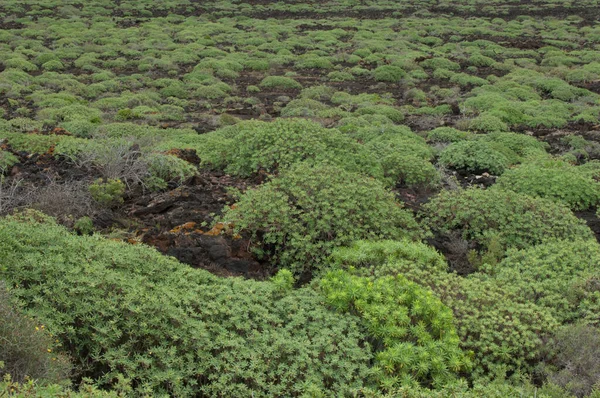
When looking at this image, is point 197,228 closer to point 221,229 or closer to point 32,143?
point 221,229

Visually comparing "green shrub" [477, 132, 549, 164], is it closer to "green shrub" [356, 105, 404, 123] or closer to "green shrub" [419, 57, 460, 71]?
"green shrub" [356, 105, 404, 123]

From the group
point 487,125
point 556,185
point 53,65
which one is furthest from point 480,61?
point 556,185

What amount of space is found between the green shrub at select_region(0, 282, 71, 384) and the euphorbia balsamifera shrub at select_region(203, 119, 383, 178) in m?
6.07

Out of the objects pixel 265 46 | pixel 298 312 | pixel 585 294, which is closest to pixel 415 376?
pixel 298 312

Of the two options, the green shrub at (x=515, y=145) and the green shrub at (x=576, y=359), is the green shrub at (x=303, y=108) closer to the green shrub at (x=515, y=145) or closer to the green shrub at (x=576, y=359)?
the green shrub at (x=515, y=145)

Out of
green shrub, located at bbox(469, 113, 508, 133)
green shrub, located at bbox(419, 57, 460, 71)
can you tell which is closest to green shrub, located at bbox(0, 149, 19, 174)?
green shrub, located at bbox(469, 113, 508, 133)

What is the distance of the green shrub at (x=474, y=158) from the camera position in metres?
13.2

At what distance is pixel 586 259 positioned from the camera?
780 cm

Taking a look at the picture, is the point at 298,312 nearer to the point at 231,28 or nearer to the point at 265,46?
the point at 265,46

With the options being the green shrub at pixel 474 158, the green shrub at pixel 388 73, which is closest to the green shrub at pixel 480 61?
the green shrub at pixel 388 73

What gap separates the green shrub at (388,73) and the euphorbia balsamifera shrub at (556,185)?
663 inches

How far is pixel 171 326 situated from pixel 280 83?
21.6 m

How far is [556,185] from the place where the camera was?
10.8 meters

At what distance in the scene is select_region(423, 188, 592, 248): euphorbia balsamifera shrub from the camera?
8828 mm
